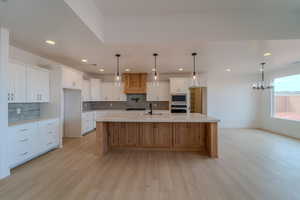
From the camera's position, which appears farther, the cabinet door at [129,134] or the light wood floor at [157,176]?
the cabinet door at [129,134]

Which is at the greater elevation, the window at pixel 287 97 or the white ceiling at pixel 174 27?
the white ceiling at pixel 174 27

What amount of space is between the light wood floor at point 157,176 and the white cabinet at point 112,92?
3.06m

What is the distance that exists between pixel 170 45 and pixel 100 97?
4.53 metres

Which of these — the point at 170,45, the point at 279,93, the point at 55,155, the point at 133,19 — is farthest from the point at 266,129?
the point at 55,155

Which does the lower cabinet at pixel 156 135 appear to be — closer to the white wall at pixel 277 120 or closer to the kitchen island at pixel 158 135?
the kitchen island at pixel 158 135

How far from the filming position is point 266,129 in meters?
6.48

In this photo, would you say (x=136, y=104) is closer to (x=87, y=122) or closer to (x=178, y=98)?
(x=178, y=98)

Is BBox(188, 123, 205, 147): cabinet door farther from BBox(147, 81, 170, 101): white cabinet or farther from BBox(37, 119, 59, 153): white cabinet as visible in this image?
BBox(37, 119, 59, 153): white cabinet

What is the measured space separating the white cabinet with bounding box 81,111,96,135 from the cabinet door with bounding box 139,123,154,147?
8.69 ft

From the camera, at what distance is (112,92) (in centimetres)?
663

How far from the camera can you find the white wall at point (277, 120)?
512 cm

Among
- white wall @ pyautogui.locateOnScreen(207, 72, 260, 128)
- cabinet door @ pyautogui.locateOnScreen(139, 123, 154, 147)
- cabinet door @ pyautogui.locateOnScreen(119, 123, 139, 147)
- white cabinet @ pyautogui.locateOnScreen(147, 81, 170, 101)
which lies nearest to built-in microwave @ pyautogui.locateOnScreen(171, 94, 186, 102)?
white cabinet @ pyautogui.locateOnScreen(147, 81, 170, 101)

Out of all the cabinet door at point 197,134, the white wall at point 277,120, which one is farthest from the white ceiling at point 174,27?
the white wall at point 277,120

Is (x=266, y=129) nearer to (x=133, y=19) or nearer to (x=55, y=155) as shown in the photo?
(x=133, y=19)
